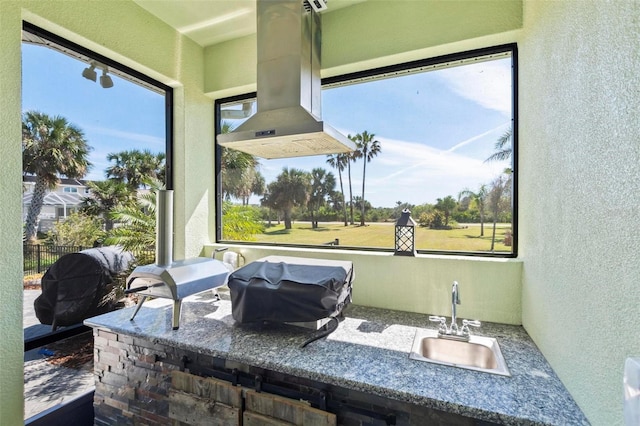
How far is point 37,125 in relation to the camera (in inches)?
75.2

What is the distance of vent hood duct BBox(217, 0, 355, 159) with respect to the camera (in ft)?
6.11

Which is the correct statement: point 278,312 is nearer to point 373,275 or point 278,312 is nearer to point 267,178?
point 373,275

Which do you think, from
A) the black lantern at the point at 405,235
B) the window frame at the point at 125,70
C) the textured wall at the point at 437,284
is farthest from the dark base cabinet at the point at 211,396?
the window frame at the point at 125,70

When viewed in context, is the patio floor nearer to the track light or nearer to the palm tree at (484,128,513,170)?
the track light

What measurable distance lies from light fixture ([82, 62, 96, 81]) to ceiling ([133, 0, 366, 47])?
2.08 feet

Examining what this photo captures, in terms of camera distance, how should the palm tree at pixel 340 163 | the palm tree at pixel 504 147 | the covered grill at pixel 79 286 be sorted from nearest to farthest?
the covered grill at pixel 79 286 < the palm tree at pixel 504 147 < the palm tree at pixel 340 163

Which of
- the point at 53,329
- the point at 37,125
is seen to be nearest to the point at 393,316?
the point at 53,329

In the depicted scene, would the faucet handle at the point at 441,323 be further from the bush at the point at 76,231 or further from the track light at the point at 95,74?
the track light at the point at 95,74

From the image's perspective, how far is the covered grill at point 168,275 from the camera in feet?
6.13

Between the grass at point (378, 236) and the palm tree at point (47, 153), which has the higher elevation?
the palm tree at point (47, 153)

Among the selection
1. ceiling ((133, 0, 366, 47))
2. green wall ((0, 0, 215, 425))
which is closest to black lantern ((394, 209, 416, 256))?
ceiling ((133, 0, 366, 47))

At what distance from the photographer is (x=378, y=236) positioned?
2506 mm

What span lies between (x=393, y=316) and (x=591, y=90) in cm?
168

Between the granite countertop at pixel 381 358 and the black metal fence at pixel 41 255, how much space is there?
0.48 m
